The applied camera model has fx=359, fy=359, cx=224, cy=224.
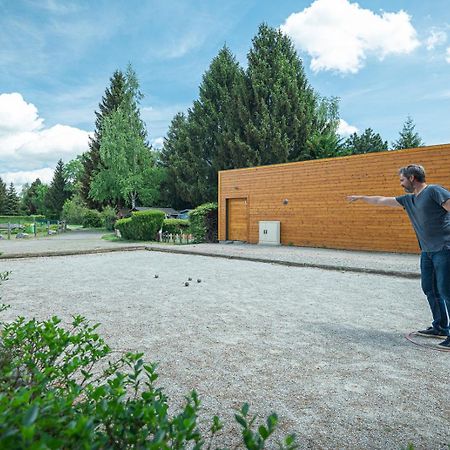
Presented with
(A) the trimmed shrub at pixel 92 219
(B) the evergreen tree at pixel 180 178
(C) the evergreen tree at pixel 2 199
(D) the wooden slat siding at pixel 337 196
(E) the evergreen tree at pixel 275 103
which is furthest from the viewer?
(C) the evergreen tree at pixel 2 199

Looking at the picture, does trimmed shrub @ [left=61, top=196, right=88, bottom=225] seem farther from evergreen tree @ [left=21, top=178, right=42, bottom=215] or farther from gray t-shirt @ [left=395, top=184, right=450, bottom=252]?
gray t-shirt @ [left=395, top=184, right=450, bottom=252]

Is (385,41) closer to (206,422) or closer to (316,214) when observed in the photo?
(316,214)

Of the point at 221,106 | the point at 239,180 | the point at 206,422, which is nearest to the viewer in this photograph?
the point at 206,422

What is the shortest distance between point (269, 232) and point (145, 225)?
647 centimetres

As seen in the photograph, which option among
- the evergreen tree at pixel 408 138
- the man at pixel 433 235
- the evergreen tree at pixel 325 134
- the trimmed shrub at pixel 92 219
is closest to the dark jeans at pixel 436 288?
the man at pixel 433 235

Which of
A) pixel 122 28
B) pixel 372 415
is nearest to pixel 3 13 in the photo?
pixel 122 28

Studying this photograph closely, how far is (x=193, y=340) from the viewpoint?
352 cm

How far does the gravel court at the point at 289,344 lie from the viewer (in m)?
2.18

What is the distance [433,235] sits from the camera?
3465mm

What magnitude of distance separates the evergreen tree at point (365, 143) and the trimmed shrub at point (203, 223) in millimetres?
15062

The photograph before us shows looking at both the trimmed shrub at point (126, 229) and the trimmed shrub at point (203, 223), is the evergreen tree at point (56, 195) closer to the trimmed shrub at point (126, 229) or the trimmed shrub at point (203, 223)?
the trimmed shrub at point (126, 229)

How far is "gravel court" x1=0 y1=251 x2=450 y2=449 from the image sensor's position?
2.18 m

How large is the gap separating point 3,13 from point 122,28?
3.65 m

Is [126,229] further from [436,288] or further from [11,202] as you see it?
[11,202]
